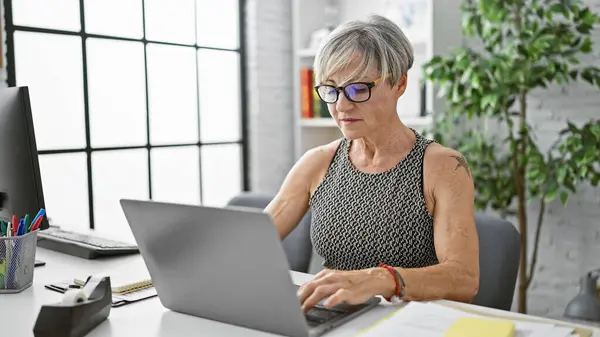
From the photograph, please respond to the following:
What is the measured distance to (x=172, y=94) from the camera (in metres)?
3.07

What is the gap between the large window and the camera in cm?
254

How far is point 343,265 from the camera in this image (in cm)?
164

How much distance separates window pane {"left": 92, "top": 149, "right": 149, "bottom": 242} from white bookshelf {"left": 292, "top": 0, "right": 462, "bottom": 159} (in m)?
0.88

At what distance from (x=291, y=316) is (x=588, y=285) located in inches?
78.0

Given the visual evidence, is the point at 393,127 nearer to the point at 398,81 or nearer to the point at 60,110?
the point at 398,81

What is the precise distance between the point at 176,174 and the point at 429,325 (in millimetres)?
2263

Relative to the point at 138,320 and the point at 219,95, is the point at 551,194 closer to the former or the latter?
A: the point at 219,95

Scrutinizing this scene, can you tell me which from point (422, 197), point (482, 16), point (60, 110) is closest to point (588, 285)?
point (482, 16)

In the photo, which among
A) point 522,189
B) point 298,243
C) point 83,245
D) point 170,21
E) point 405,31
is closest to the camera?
point 83,245

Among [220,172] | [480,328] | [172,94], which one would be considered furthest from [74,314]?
[220,172]

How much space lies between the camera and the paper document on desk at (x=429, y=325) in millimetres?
998

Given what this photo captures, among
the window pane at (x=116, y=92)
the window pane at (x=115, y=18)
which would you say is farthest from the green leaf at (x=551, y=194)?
the window pane at (x=115, y=18)

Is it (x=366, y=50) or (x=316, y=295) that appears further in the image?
(x=366, y=50)

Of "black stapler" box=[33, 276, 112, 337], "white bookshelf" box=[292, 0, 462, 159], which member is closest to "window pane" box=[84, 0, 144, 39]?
"white bookshelf" box=[292, 0, 462, 159]
